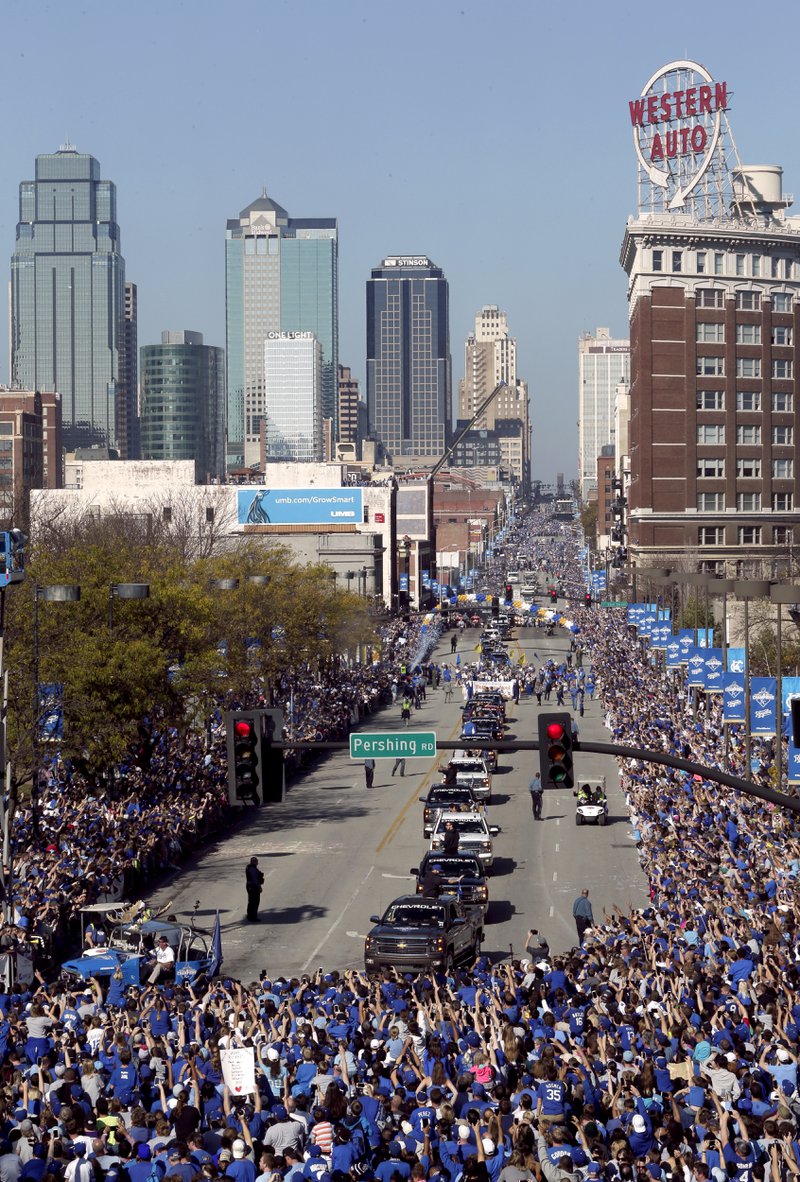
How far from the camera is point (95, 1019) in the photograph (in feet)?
72.7

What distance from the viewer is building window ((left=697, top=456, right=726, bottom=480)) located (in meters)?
138

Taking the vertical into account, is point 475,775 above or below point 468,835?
below

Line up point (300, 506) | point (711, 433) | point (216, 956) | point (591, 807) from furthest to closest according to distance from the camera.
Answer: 1. point (300, 506)
2. point (711, 433)
3. point (591, 807)
4. point (216, 956)

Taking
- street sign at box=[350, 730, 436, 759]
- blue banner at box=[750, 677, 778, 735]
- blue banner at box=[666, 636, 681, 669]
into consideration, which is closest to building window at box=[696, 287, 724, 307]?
blue banner at box=[666, 636, 681, 669]

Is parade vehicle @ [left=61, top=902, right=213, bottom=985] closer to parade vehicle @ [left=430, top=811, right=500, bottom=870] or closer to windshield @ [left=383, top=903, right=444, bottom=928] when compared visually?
windshield @ [left=383, top=903, right=444, bottom=928]

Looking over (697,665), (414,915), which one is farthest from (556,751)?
(697,665)

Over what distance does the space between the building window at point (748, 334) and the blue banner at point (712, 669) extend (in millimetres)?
92676

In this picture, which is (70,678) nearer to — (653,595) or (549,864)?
(549,864)

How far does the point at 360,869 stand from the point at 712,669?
13571 millimetres

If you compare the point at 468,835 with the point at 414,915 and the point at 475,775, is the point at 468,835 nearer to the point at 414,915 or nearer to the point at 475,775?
the point at 414,915

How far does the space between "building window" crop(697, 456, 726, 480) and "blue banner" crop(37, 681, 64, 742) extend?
10054cm

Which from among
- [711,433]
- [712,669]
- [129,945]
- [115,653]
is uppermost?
[711,433]

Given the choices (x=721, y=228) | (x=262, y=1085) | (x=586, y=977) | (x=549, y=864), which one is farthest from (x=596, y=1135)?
(x=721, y=228)

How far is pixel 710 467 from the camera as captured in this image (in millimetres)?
138125
